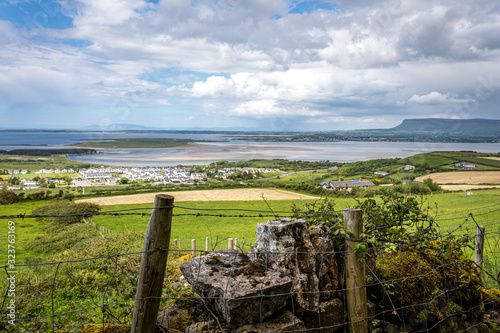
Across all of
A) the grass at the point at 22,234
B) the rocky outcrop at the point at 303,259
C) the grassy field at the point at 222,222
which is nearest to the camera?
the rocky outcrop at the point at 303,259

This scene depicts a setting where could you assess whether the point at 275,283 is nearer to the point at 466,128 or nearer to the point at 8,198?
the point at 8,198

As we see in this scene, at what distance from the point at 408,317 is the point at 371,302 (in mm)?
613

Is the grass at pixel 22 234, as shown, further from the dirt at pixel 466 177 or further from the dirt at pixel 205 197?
the dirt at pixel 466 177

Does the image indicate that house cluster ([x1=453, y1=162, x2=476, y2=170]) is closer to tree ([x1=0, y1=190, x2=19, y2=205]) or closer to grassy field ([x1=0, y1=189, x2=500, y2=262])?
grassy field ([x1=0, y1=189, x2=500, y2=262])

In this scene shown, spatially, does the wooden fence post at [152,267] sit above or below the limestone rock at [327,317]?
above

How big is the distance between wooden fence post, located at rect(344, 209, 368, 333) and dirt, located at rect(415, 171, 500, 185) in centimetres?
5353

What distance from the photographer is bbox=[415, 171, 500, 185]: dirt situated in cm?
5159

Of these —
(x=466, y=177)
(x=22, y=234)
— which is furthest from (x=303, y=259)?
(x=466, y=177)

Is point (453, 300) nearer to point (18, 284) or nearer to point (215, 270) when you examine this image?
point (215, 270)

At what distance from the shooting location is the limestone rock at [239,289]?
10.5 feet

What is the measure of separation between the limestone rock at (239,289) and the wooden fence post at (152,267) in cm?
54

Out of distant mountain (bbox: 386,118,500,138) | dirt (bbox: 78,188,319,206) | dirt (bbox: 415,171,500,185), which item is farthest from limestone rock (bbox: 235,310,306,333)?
distant mountain (bbox: 386,118,500,138)

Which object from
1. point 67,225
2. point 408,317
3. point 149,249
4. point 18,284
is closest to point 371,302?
point 408,317

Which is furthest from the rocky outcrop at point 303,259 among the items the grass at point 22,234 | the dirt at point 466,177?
the dirt at point 466,177
